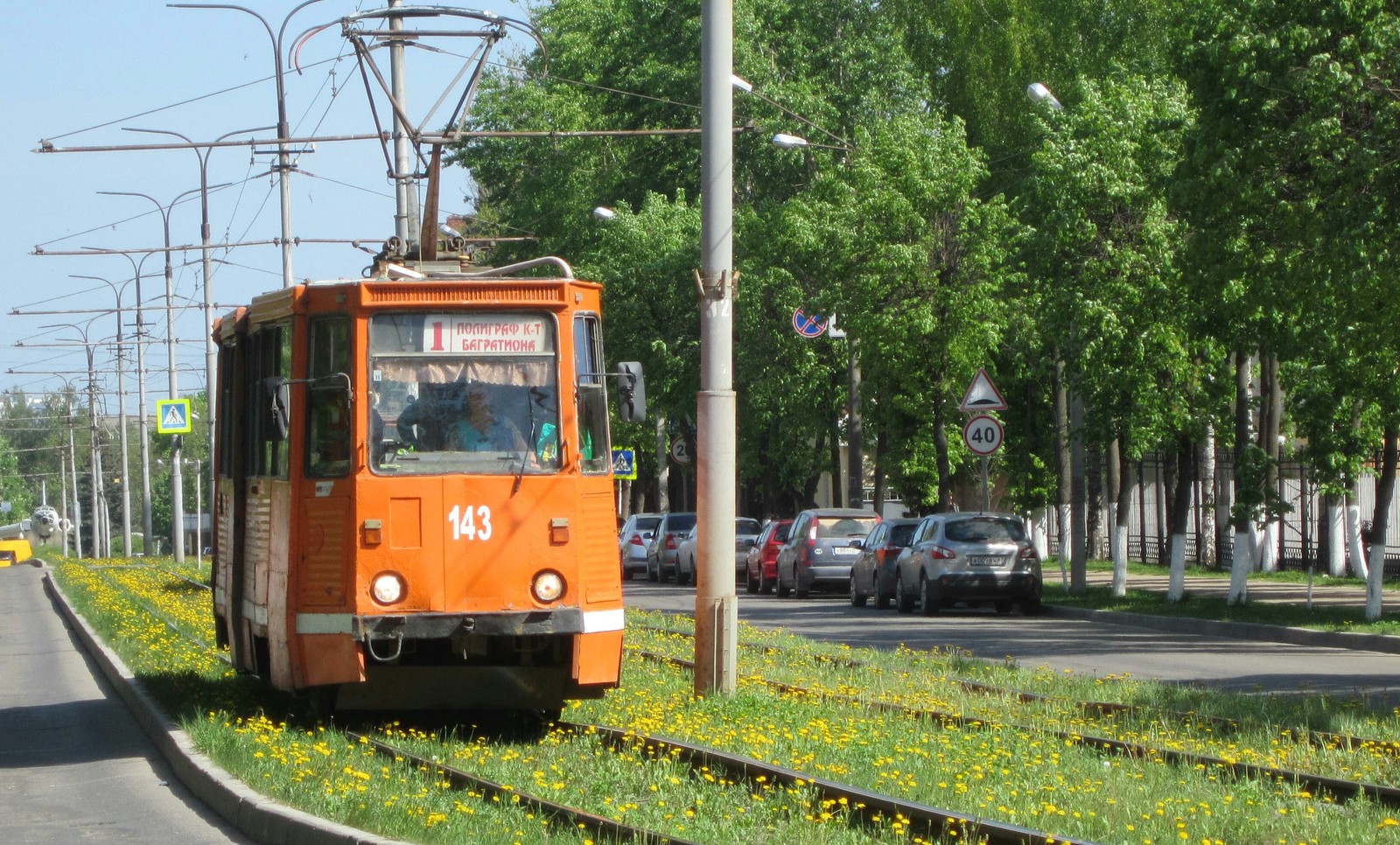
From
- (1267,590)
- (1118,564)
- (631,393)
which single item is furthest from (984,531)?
(631,393)

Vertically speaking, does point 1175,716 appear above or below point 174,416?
below

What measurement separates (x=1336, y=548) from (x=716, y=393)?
2325 centimetres

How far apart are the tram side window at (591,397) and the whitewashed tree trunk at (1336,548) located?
75.2 feet

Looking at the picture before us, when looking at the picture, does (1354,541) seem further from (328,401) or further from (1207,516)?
(328,401)

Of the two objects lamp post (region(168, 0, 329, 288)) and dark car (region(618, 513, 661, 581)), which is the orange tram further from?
dark car (region(618, 513, 661, 581))

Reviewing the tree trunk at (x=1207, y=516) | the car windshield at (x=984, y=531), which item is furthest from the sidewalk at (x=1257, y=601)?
the tree trunk at (x=1207, y=516)

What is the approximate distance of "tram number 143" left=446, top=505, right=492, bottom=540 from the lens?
37.9ft

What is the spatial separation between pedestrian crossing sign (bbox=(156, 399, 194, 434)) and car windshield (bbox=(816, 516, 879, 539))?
1541cm

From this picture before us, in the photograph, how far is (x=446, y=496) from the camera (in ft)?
37.9

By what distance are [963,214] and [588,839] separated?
1069 inches

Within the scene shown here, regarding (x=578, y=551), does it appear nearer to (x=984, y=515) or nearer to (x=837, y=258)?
(x=984, y=515)

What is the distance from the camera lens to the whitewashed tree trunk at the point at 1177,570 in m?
27.0

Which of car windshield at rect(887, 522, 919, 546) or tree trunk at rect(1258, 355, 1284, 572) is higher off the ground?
tree trunk at rect(1258, 355, 1284, 572)

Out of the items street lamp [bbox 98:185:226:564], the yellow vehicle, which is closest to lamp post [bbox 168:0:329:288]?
street lamp [bbox 98:185:226:564]
